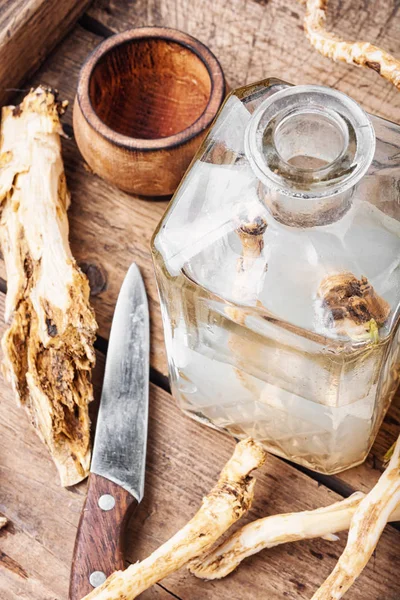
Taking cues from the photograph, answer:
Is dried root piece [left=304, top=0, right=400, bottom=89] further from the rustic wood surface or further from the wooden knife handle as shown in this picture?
the wooden knife handle

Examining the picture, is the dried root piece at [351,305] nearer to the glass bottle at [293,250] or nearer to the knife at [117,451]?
the glass bottle at [293,250]

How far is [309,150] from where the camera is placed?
58 cm

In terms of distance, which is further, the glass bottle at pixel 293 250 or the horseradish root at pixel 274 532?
the horseradish root at pixel 274 532

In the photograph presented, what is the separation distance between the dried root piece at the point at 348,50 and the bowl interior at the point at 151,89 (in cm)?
12

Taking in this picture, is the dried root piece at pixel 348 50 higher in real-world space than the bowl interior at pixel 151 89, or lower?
higher

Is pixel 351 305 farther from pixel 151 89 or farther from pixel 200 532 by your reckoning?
pixel 151 89

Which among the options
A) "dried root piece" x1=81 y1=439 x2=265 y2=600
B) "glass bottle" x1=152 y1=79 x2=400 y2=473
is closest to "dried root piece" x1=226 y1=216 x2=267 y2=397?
"glass bottle" x1=152 y1=79 x2=400 y2=473

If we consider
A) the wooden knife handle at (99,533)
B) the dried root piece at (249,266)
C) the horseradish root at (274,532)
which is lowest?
the wooden knife handle at (99,533)

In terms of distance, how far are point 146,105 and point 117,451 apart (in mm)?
361

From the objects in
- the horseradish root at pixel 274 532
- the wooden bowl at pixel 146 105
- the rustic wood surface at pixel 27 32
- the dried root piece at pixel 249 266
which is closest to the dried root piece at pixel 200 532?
the horseradish root at pixel 274 532

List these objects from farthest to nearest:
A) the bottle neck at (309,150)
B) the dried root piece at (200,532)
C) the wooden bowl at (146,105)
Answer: the wooden bowl at (146,105) < the dried root piece at (200,532) < the bottle neck at (309,150)

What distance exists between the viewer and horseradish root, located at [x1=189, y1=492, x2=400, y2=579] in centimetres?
66

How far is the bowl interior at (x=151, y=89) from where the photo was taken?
0.79 metres

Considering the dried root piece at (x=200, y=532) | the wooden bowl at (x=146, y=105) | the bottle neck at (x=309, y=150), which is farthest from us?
the wooden bowl at (x=146, y=105)
